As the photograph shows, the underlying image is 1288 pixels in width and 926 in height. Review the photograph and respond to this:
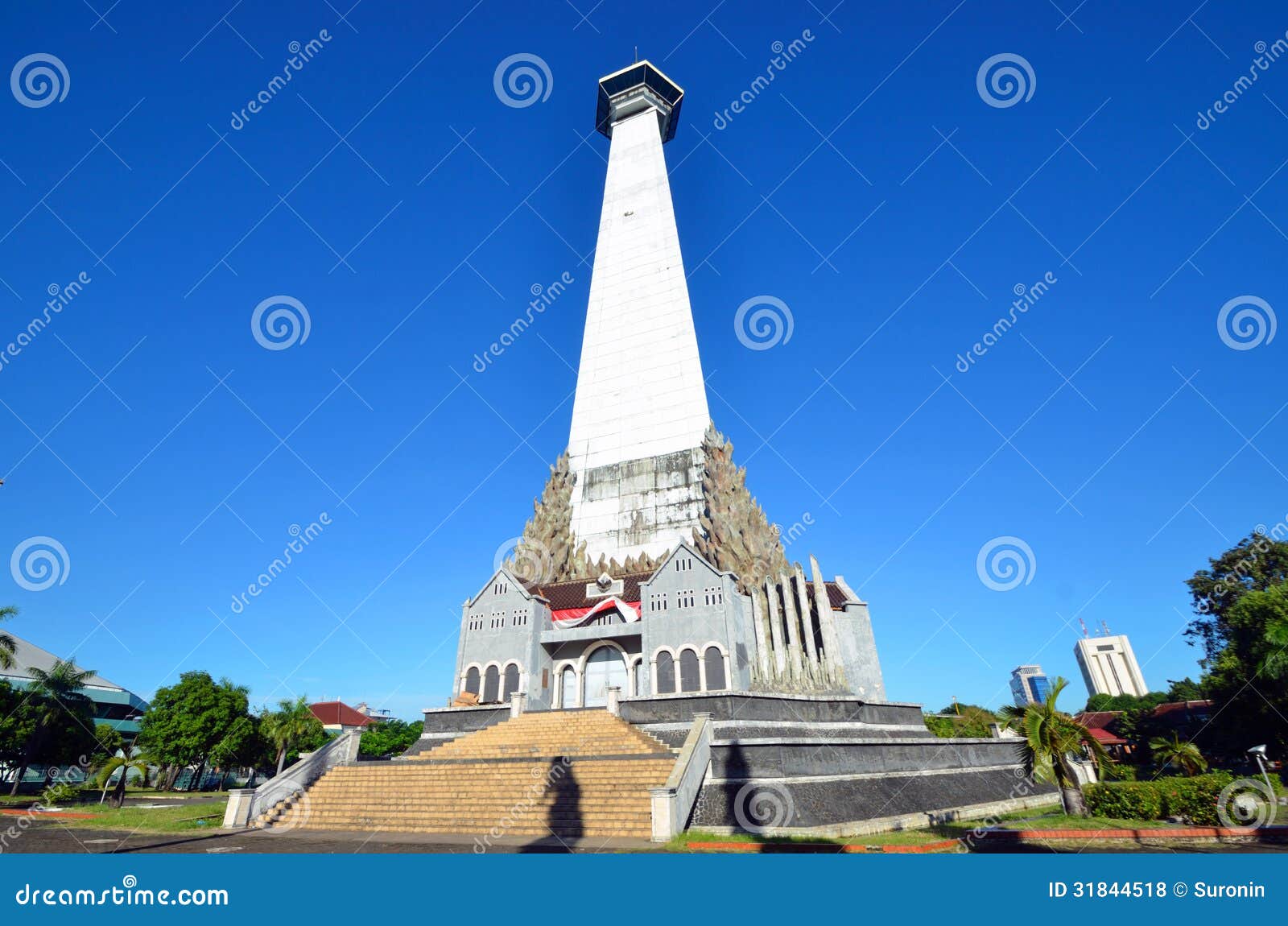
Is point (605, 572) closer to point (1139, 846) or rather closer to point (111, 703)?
point (1139, 846)

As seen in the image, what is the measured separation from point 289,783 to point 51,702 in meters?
32.0

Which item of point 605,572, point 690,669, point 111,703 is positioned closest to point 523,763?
point 690,669

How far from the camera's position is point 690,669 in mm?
25969

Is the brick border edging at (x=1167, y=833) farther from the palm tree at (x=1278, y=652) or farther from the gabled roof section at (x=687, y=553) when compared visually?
the palm tree at (x=1278, y=652)

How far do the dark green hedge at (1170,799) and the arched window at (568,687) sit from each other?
1952 cm

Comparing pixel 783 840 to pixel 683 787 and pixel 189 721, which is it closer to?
pixel 683 787

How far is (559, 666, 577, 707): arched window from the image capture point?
94.4 feet

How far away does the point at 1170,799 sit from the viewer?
15961 mm

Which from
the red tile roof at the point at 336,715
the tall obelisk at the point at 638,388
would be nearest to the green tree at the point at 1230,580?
the tall obelisk at the point at 638,388

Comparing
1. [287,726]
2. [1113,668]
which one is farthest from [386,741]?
[1113,668]

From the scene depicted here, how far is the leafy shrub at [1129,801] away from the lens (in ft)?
52.7

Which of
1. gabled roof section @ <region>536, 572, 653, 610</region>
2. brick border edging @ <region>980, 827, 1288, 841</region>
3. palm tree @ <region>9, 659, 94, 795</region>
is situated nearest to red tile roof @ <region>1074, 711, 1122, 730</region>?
gabled roof section @ <region>536, 572, 653, 610</region>

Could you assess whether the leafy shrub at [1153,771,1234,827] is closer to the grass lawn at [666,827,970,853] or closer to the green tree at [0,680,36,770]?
the grass lawn at [666,827,970,853]

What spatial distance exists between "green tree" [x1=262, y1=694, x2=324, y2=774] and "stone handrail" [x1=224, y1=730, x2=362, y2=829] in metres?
24.0
